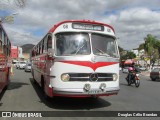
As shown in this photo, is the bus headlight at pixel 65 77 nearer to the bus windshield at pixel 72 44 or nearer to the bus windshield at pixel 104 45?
the bus windshield at pixel 72 44

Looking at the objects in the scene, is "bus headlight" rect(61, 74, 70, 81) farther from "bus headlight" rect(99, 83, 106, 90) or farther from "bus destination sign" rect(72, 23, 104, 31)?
"bus destination sign" rect(72, 23, 104, 31)

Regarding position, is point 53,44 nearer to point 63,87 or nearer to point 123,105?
point 63,87

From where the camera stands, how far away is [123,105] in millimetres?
10055

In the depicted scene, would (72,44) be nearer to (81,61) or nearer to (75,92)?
(81,61)

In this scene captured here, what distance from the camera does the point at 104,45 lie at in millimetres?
9516

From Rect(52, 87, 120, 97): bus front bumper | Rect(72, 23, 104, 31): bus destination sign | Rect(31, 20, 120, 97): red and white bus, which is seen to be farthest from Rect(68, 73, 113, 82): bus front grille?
Rect(72, 23, 104, 31): bus destination sign

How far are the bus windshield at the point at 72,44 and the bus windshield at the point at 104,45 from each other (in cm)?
27

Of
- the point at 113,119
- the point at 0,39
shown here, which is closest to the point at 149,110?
the point at 113,119

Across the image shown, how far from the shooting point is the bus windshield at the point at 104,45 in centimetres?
925

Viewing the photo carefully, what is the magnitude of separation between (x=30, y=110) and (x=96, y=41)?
3185 millimetres

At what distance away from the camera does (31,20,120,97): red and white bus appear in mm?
8703

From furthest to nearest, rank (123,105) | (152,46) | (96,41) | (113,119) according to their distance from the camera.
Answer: (152,46) → (123,105) → (96,41) → (113,119)

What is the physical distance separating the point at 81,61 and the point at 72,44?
0.68 metres

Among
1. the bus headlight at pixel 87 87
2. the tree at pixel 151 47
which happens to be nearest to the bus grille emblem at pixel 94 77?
the bus headlight at pixel 87 87
